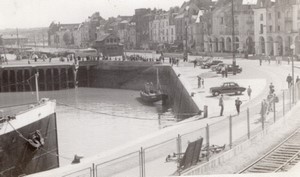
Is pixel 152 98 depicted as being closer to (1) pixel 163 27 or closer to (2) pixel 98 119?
(2) pixel 98 119

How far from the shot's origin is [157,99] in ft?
105

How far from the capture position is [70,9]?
10695 millimetres

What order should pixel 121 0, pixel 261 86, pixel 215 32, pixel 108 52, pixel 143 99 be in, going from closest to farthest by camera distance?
pixel 121 0 → pixel 261 86 → pixel 143 99 → pixel 215 32 → pixel 108 52

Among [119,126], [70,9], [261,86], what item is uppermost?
[70,9]

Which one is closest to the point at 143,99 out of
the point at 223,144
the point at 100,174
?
the point at 223,144

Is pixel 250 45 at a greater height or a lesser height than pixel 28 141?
greater

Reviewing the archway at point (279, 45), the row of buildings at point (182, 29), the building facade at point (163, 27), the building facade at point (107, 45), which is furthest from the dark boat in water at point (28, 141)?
the building facade at point (163, 27)

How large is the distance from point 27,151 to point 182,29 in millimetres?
48243

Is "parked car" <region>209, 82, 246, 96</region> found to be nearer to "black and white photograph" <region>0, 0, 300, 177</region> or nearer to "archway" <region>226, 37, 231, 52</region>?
"black and white photograph" <region>0, 0, 300, 177</region>

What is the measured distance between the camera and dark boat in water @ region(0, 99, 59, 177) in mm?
12799

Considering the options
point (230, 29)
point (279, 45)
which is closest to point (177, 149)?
point (279, 45)

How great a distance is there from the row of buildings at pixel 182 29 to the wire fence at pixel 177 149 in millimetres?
22067

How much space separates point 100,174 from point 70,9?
349 cm

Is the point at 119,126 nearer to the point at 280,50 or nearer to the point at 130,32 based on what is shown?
the point at 280,50
